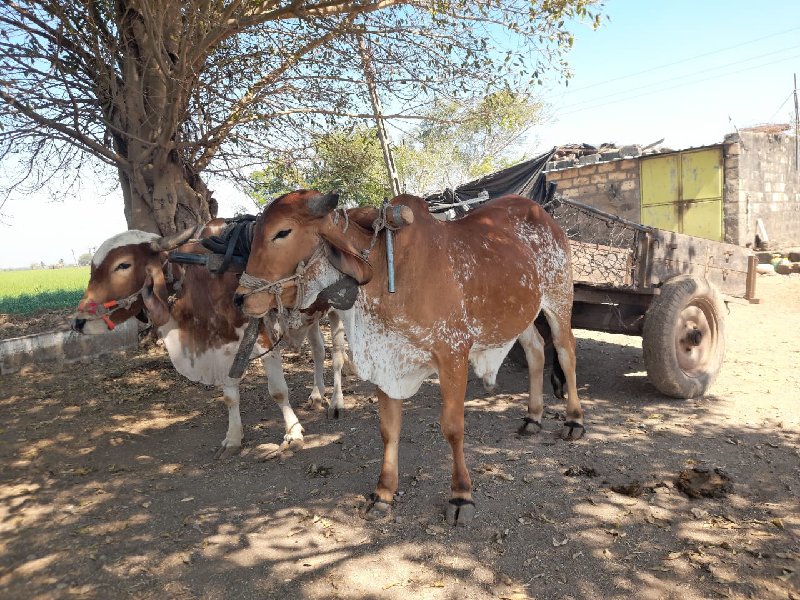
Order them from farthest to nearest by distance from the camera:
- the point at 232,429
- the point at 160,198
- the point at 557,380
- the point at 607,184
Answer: the point at 607,184 < the point at 160,198 < the point at 557,380 < the point at 232,429

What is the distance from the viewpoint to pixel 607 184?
14.5 m

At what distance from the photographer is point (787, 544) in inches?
115

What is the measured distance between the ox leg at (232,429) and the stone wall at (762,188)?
39.5ft

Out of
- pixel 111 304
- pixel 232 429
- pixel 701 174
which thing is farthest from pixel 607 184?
pixel 111 304

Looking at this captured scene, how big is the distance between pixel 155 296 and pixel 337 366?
2.00 metres

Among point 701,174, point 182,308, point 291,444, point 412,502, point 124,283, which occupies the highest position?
point 701,174

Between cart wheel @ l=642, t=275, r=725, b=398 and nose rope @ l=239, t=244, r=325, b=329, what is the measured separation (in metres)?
3.24

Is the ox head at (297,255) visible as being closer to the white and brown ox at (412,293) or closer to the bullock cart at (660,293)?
the white and brown ox at (412,293)

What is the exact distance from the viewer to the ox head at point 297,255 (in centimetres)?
306

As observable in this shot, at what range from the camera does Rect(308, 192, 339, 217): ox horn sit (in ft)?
10.0

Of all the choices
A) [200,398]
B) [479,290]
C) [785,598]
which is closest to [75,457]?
[200,398]

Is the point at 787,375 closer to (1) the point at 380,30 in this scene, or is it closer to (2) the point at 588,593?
(2) the point at 588,593

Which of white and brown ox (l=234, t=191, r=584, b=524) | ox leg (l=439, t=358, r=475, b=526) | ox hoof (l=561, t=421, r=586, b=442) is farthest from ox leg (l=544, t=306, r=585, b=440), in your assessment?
ox leg (l=439, t=358, r=475, b=526)

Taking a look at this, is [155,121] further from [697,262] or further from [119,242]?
[697,262]
